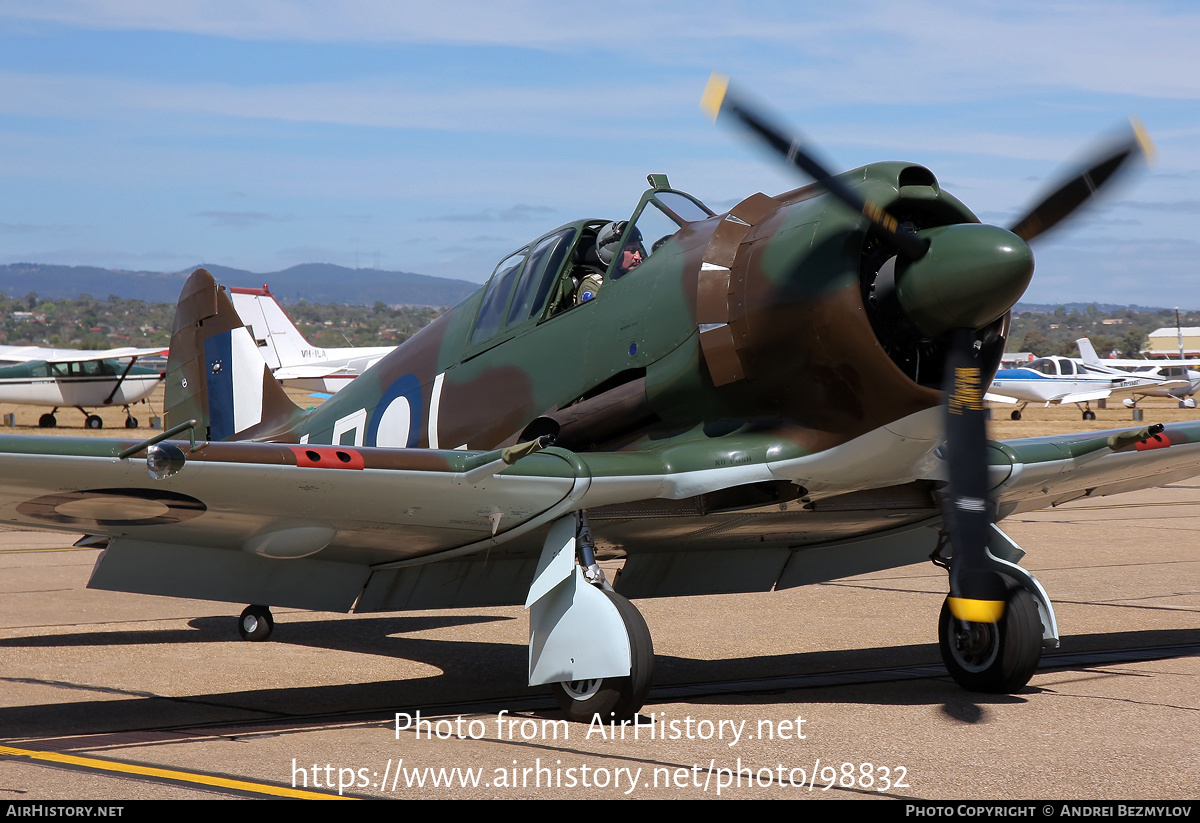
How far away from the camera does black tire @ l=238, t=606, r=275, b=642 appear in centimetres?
868

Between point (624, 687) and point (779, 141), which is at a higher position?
point (779, 141)

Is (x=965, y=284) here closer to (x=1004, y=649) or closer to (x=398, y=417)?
(x=1004, y=649)

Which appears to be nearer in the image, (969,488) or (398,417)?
(969,488)

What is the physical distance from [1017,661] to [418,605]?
3.34 meters

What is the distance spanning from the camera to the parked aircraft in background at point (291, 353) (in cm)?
4247

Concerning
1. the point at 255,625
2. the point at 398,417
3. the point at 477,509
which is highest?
the point at 398,417

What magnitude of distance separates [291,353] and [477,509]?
42807 mm

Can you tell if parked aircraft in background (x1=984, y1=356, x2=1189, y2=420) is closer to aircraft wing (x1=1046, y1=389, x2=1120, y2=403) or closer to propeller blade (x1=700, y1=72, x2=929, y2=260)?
aircraft wing (x1=1046, y1=389, x2=1120, y2=403)

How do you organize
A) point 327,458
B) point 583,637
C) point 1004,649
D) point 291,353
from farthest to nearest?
1. point 291,353
2. point 1004,649
3. point 583,637
4. point 327,458

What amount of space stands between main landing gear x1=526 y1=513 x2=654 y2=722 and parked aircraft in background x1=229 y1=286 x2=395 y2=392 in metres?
35.0

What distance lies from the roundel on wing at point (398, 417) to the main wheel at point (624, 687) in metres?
2.77

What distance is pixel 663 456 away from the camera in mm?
6059

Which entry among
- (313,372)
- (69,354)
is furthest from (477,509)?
(69,354)

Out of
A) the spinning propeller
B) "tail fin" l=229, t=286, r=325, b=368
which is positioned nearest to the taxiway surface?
the spinning propeller
